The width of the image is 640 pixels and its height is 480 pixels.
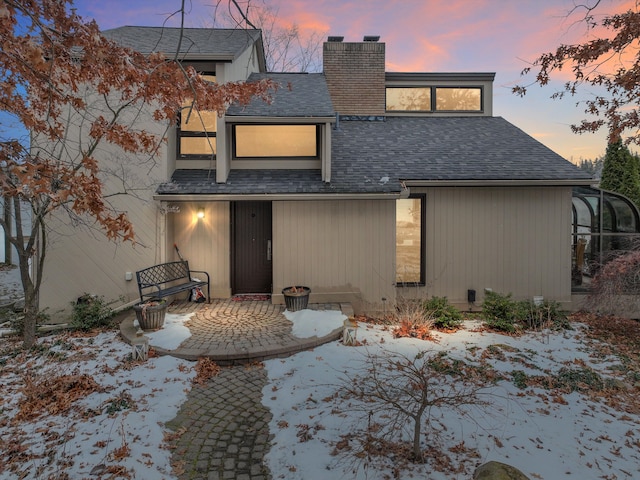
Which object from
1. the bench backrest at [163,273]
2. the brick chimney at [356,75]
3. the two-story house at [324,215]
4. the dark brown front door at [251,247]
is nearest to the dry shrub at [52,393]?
the bench backrest at [163,273]

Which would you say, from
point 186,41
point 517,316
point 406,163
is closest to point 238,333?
point 517,316

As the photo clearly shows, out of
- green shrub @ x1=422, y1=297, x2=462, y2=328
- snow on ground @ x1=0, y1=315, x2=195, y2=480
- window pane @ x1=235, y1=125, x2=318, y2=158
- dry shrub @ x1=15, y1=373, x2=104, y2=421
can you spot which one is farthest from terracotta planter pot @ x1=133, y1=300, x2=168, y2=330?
green shrub @ x1=422, y1=297, x2=462, y2=328

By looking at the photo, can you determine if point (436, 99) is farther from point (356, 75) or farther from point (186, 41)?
point (186, 41)

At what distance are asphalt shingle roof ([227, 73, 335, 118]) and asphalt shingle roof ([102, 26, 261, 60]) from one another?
1.24 meters

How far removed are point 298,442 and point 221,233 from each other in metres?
5.73

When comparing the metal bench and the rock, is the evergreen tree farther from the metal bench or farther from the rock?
the metal bench

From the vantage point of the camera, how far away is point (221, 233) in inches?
329

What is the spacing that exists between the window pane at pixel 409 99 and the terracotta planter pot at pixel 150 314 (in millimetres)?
10082

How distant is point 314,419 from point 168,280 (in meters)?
4.90

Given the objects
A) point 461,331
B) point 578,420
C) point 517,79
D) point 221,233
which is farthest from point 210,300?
point 517,79

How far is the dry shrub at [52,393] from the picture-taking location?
3980 millimetres

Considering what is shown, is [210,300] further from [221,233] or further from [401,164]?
[401,164]

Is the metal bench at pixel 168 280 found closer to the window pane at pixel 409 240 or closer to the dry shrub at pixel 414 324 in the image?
the dry shrub at pixel 414 324

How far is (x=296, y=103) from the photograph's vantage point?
9.02 metres
